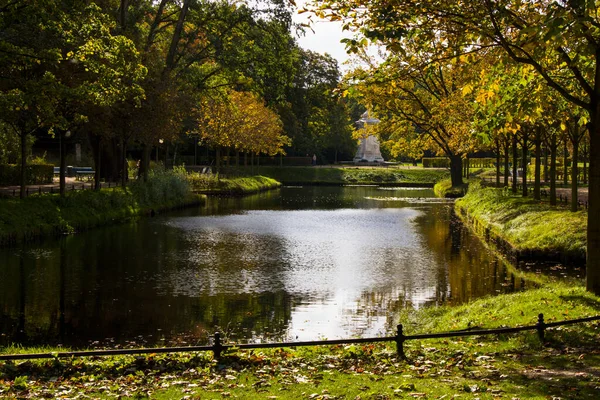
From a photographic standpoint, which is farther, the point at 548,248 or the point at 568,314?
the point at 548,248

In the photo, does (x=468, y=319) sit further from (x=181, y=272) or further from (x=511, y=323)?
(x=181, y=272)

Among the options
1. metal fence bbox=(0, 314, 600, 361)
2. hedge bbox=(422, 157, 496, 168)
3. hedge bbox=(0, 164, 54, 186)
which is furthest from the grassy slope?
metal fence bbox=(0, 314, 600, 361)

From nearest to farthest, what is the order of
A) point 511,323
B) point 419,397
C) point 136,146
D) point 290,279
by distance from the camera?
point 419,397 < point 511,323 < point 290,279 < point 136,146

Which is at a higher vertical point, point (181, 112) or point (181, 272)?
point (181, 112)

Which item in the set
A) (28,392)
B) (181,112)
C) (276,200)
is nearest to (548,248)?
(28,392)

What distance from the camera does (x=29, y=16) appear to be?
2092 cm

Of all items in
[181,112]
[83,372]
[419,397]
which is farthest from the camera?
[181,112]

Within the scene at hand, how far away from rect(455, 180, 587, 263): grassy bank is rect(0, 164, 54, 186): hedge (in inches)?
991

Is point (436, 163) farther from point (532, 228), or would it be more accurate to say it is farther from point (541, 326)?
point (541, 326)

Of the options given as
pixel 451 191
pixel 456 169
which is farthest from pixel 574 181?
pixel 456 169

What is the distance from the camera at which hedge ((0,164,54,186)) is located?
39.7 m

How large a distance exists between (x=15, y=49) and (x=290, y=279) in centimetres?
1087

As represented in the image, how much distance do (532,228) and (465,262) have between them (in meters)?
2.94

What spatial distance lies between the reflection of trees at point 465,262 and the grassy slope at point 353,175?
1702 inches
